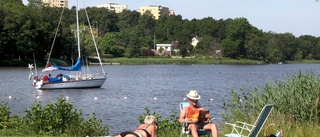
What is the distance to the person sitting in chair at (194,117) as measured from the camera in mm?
10016

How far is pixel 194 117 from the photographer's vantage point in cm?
1016

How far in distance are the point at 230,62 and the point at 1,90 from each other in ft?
270

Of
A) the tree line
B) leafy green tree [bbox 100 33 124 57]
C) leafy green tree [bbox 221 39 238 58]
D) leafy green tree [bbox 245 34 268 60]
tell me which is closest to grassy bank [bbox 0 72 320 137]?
the tree line

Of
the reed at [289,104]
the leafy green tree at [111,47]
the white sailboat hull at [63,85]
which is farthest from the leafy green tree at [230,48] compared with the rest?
the reed at [289,104]

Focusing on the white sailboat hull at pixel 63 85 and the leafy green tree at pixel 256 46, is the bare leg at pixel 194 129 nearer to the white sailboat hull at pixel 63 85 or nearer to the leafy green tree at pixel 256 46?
the white sailboat hull at pixel 63 85

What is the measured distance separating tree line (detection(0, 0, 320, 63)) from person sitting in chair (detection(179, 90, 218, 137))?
69097mm

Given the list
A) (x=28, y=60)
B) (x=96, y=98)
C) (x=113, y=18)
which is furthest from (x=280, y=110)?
(x=113, y=18)

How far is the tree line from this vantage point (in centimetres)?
7881

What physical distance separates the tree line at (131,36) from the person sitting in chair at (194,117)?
69.1 meters

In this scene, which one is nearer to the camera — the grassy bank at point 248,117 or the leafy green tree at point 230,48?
the grassy bank at point 248,117

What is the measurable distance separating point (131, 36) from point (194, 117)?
11726 cm

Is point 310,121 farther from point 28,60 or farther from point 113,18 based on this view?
point 113,18

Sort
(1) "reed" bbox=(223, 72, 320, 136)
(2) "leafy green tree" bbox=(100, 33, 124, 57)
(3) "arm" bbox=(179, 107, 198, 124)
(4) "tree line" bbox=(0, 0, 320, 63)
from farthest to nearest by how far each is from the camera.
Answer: (2) "leafy green tree" bbox=(100, 33, 124, 57)
(4) "tree line" bbox=(0, 0, 320, 63)
(1) "reed" bbox=(223, 72, 320, 136)
(3) "arm" bbox=(179, 107, 198, 124)

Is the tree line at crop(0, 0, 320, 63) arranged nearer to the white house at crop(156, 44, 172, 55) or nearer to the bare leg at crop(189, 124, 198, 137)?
the white house at crop(156, 44, 172, 55)
